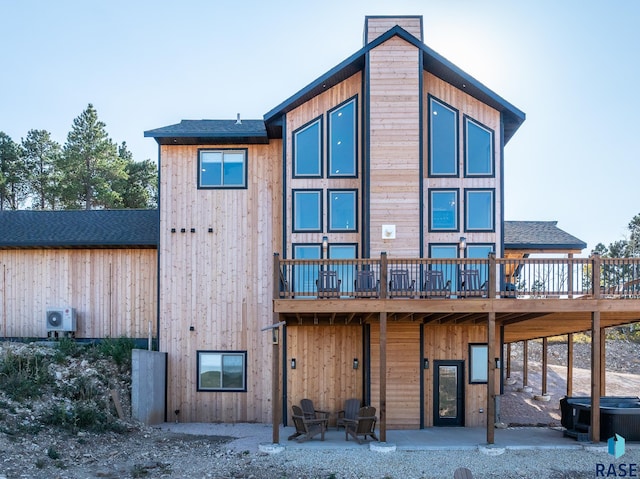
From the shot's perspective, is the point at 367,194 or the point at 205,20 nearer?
the point at 367,194

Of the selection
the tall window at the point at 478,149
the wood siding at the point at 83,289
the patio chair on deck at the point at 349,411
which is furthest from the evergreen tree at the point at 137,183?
the tall window at the point at 478,149

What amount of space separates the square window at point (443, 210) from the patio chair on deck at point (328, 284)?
3171 mm

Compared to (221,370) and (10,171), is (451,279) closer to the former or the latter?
(221,370)

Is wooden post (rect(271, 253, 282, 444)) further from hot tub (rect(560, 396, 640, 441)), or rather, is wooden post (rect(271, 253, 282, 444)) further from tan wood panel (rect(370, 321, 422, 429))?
hot tub (rect(560, 396, 640, 441))

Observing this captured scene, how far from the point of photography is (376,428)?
14.1m

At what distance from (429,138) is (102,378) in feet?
33.5

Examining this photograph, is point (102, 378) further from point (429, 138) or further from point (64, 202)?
point (64, 202)

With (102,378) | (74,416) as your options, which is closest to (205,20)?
(102,378)

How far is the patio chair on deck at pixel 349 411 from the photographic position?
46.4 feet

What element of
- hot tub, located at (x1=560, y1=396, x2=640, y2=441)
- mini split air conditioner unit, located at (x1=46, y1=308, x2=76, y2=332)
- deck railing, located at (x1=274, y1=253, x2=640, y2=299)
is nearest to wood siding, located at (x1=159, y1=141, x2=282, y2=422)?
deck railing, located at (x1=274, y1=253, x2=640, y2=299)

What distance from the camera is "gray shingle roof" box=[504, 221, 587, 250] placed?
16.5m

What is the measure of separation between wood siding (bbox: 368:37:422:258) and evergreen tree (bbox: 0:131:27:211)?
88.6 feet

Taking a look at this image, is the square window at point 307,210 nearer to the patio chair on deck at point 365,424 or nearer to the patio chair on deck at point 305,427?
the patio chair on deck at point 305,427

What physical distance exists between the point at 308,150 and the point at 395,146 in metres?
2.26
